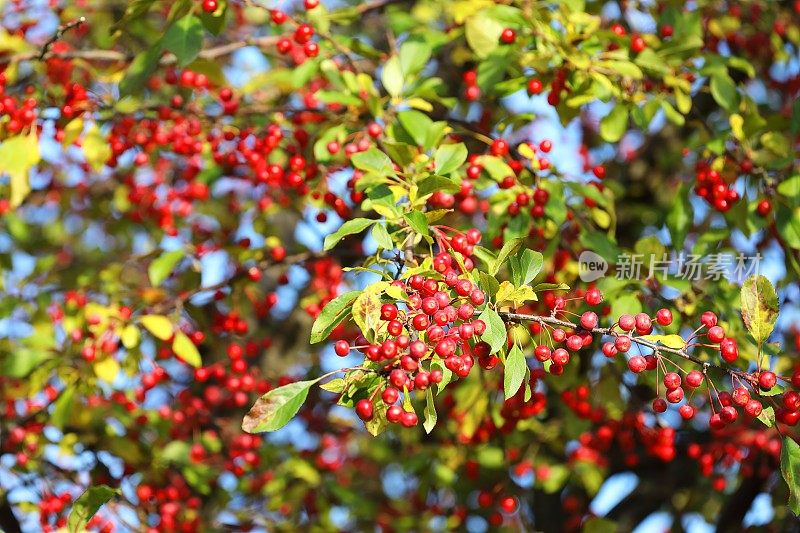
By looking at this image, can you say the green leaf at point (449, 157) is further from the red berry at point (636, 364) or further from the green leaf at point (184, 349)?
the green leaf at point (184, 349)

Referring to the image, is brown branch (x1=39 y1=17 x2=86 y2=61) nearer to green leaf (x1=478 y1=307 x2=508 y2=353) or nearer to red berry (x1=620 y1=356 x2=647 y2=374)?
green leaf (x1=478 y1=307 x2=508 y2=353)

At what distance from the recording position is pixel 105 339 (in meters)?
3.76

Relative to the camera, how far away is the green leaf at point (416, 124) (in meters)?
3.15

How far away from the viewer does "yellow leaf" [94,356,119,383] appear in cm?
372

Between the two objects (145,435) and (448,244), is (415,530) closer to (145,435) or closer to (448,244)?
(145,435)

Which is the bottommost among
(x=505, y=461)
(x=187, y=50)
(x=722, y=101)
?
(x=505, y=461)

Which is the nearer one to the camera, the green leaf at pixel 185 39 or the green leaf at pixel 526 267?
the green leaf at pixel 526 267

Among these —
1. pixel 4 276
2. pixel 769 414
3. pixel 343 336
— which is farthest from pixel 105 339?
pixel 769 414

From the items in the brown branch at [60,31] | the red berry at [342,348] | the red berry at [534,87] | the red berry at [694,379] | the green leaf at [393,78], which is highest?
the brown branch at [60,31]

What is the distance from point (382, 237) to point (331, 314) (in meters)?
0.25

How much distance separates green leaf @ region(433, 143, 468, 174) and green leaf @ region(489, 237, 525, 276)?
49 cm

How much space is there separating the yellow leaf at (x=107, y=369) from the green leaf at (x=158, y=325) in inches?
9.6

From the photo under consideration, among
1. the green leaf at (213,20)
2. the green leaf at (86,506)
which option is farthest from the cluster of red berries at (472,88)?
the green leaf at (86,506)

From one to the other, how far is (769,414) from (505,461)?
7.28 ft
